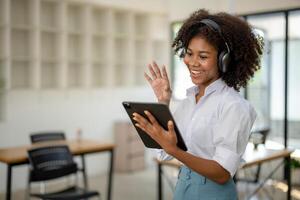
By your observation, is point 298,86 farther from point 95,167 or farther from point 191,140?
point 191,140

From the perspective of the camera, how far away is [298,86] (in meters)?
5.79

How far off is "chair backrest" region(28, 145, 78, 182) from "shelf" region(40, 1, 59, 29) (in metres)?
2.76

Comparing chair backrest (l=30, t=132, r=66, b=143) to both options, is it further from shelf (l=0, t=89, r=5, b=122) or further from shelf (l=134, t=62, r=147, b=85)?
shelf (l=134, t=62, r=147, b=85)

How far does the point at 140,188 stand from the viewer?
573 centimetres

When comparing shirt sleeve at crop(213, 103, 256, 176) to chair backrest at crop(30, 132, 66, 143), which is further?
chair backrest at crop(30, 132, 66, 143)

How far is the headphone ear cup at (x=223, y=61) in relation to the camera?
4.87 ft

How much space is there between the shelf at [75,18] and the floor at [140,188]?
2269 mm

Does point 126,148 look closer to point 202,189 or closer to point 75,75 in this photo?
point 75,75

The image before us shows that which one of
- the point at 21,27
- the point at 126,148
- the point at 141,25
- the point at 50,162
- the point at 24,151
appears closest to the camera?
the point at 50,162

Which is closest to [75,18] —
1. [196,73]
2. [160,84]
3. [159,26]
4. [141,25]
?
[141,25]

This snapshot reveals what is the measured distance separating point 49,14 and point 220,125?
5123 millimetres

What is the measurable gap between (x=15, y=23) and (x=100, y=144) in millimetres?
2294

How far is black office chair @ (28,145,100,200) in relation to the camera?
3.63 m

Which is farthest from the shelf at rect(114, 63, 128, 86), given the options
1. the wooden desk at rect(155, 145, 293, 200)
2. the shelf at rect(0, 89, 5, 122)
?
the wooden desk at rect(155, 145, 293, 200)
